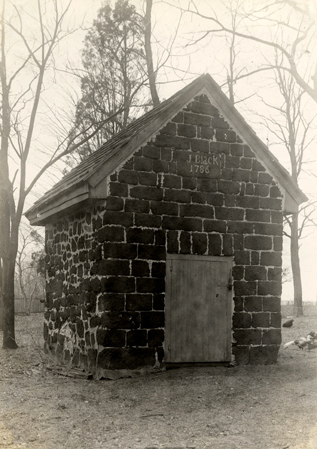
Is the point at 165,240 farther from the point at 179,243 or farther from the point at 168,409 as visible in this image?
the point at 168,409

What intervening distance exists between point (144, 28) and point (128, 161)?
532 inches

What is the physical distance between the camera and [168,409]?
7.84 m

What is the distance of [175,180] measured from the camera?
1048cm

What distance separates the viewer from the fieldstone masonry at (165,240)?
9.82m

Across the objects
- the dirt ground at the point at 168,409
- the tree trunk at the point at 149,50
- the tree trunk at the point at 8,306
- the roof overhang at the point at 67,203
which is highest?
the tree trunk at the point at 149,50

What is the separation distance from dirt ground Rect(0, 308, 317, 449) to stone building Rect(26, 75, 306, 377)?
0.63 meters

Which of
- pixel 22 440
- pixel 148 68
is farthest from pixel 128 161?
pixel 148 68

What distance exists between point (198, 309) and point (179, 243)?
1218 millimetres

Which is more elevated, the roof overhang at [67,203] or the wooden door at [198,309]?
the roof overhang at [67,203]

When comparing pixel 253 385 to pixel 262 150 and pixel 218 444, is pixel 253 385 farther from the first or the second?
pixel 262 150

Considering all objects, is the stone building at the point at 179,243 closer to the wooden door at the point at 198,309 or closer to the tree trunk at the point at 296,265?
the wooden door at the point at 198,309

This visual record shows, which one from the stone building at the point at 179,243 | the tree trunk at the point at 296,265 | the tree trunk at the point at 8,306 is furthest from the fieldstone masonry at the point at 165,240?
the tree trunk at the point at 296,265

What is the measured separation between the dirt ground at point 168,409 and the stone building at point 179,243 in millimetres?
627

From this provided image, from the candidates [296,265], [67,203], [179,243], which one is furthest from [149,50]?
[179,243]
